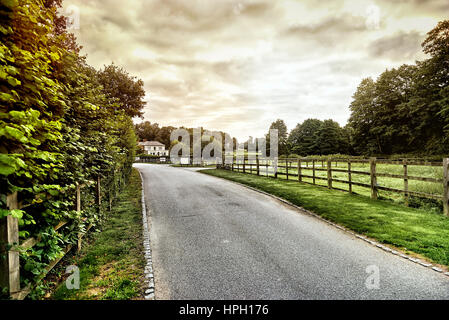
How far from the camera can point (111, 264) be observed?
4.39 m

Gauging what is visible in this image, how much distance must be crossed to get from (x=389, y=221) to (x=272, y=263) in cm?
440

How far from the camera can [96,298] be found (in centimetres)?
329

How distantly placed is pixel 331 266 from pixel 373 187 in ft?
21.8

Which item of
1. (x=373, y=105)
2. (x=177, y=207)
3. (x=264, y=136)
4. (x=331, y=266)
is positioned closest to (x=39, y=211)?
(x=331, y=266)

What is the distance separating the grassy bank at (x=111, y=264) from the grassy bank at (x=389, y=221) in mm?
5446

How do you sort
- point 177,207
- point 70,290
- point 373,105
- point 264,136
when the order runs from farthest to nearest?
point 264,136
point 373,105
point 177,207
point 70,290

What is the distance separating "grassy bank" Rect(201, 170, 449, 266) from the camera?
4730 millimetres

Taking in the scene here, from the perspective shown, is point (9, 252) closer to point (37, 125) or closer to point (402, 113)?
point (37, 125)

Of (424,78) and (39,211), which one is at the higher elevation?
(424,78)

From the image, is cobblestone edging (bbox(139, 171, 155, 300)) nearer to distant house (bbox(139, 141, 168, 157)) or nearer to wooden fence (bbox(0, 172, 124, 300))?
wooden fence (bbox(0, 172, 124, 300))

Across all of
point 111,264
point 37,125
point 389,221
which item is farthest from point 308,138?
point 37,125

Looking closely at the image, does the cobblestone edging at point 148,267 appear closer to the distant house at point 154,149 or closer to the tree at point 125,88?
the tree at point 125,88

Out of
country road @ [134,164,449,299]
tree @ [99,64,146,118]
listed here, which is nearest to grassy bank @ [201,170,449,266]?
country road @ [134,164,449,299]
